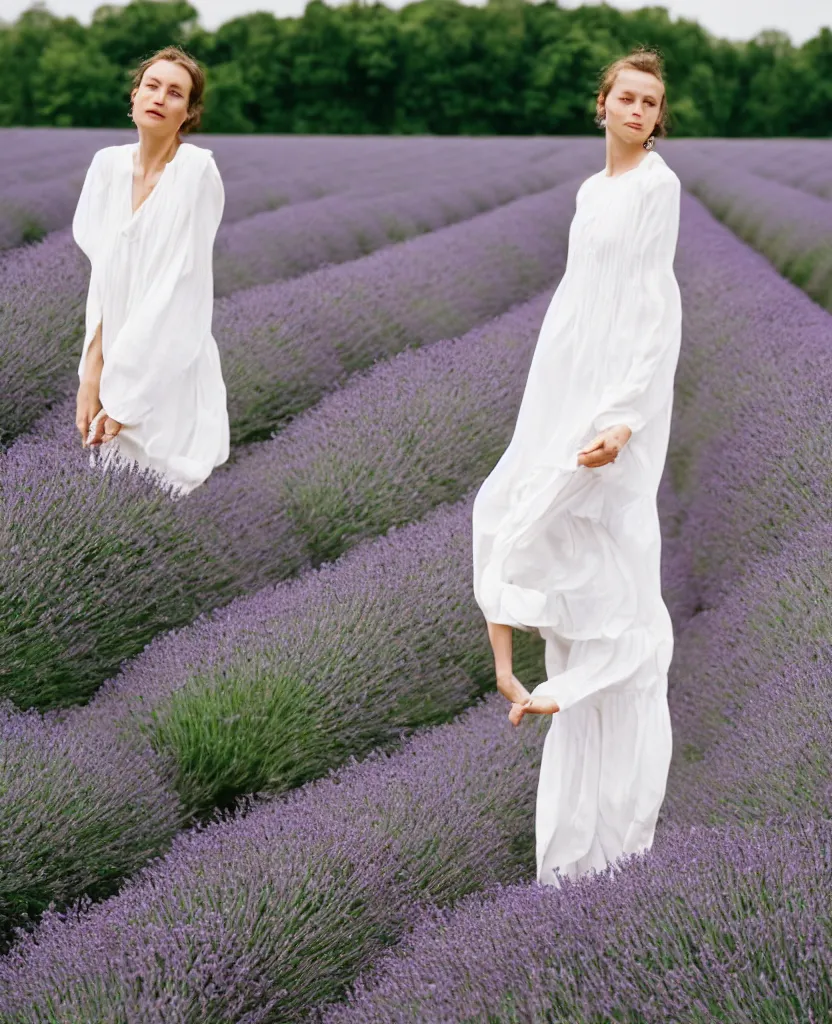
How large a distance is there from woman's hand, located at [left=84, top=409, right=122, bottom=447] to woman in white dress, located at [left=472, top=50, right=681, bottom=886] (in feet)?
4.47

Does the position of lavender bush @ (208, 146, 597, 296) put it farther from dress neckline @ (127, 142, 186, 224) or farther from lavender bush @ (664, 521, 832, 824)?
lavender bush @ (664, 521, 832, 824)

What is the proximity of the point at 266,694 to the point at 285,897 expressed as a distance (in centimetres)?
79

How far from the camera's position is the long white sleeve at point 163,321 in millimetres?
3701

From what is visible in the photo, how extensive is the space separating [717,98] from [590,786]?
27230 mm

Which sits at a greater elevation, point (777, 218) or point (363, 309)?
point (777, 218)

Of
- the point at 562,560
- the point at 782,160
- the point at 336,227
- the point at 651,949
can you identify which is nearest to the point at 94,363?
the point at 562,560

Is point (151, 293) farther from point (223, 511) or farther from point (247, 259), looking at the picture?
point (247, 259)

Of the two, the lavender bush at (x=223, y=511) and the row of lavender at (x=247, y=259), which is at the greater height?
the row of lavender at (x=247, y=259)

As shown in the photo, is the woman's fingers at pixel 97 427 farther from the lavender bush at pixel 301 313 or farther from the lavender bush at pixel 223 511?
the lavender bush at pixel 301 313

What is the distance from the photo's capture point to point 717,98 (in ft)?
91.1

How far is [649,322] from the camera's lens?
8.84 ft

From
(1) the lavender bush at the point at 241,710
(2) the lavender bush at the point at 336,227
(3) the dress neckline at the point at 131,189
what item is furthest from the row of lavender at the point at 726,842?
(2) the lavender bush at the point at 336,227

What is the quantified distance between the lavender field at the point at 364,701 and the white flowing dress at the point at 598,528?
180 millimetres

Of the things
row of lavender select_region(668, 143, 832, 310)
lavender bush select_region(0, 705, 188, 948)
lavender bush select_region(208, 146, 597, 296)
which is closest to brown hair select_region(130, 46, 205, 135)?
lavender bush select_region(0, 705, 188, 948)
